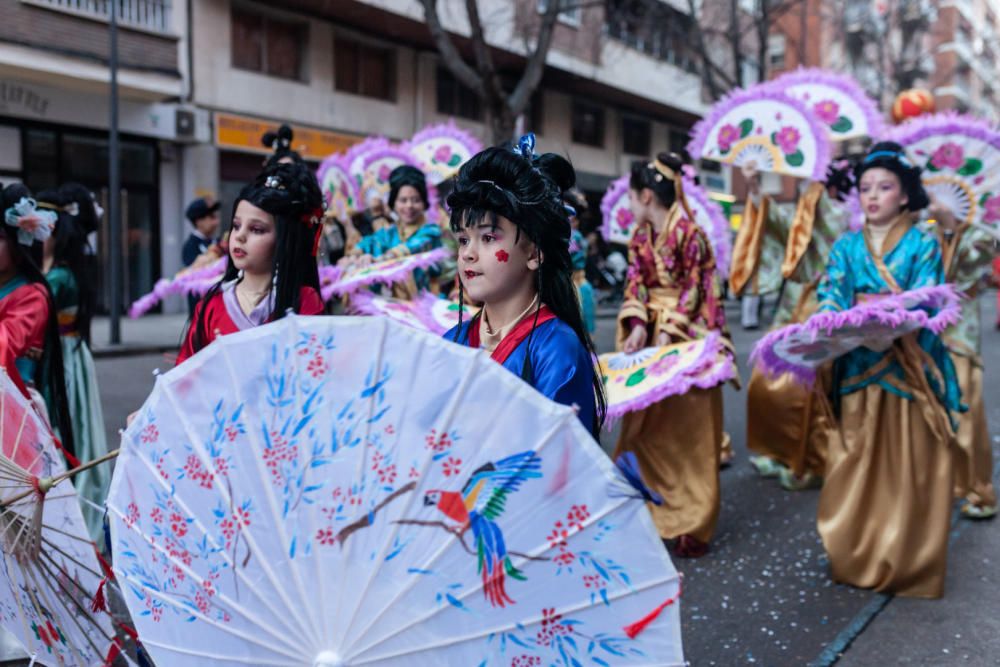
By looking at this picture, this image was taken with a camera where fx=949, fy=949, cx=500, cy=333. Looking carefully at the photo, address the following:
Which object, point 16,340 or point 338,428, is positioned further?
point 16,340

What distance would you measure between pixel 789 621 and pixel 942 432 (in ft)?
3.24

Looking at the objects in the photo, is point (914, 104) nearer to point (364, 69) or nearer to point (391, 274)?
point (391, 274)

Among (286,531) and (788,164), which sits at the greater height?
(788,164)

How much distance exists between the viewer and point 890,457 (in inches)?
151

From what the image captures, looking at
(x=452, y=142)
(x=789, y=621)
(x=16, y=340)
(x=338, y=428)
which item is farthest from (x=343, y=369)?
(x=452, y=142)

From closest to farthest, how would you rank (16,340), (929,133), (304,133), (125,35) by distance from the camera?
(16,340), (929,133), (125,35), (304,133)

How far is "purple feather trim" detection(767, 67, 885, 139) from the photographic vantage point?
5.31m

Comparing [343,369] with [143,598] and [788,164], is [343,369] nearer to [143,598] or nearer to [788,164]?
[143,598]

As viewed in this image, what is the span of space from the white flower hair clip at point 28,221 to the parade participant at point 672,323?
2.52m

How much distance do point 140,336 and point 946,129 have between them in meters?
10.5

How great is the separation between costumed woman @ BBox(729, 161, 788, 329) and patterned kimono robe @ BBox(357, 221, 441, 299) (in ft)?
5.97

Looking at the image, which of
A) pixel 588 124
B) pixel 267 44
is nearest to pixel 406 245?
pixel 267 44

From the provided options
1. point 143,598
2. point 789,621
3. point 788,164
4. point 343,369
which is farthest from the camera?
point 788,164

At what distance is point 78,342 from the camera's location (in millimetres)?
4250
